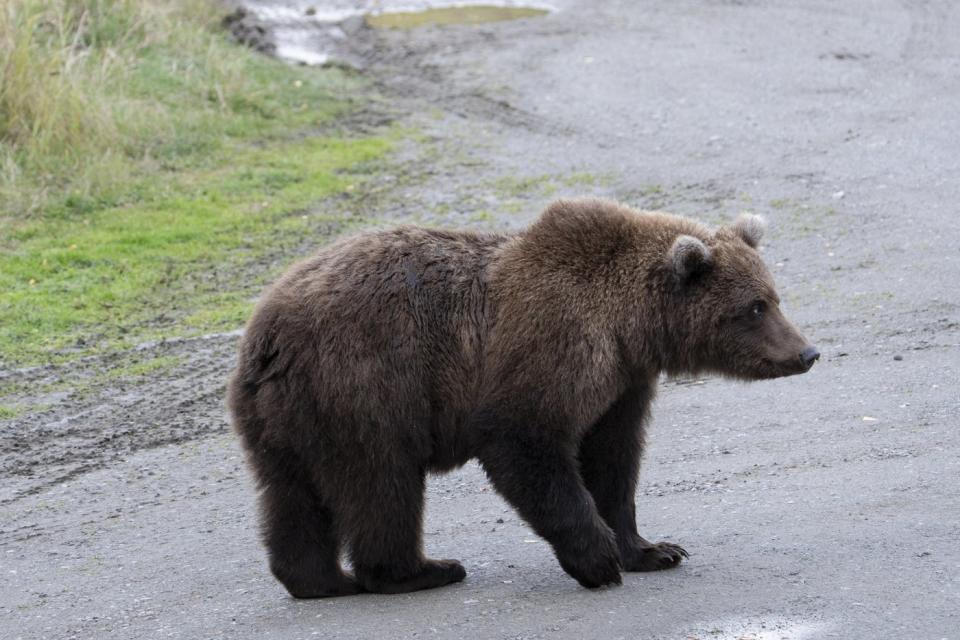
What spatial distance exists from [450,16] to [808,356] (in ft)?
55.5

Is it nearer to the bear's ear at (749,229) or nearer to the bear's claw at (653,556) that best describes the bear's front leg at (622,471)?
the bear's claw at (653,556)

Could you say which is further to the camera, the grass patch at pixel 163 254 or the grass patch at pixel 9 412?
the grass patch at pixel 163 254

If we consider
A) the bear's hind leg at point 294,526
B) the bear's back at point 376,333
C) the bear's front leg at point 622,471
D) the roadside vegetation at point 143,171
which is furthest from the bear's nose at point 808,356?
the roadside vegetation at point 143,171

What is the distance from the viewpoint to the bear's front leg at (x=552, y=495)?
6.25 meters

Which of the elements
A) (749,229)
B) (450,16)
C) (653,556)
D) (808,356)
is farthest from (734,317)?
(450,16)

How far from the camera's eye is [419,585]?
658cm

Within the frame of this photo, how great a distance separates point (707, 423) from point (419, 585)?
9.34 ft

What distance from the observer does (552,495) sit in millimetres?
6254

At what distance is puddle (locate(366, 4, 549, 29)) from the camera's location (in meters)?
21.9

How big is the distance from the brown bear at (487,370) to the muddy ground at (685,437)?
33 cm

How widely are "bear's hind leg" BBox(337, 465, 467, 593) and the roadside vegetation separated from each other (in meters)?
4.80

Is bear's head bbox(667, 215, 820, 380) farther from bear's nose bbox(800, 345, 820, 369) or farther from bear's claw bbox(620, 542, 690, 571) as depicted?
bear's claw bbox(620, 542, 690, 571)

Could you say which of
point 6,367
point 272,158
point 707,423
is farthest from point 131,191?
point 707,423

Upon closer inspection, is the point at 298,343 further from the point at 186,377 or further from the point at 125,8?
the point at 125,8
